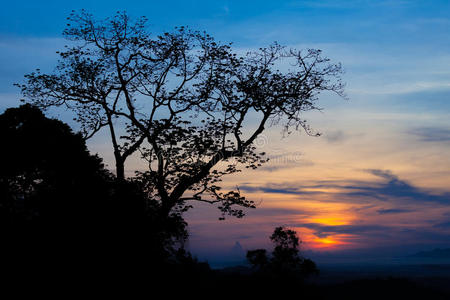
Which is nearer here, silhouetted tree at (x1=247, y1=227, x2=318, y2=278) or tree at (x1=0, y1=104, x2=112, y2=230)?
tree at (x1=0, y1=104, x2=112, y2=230)

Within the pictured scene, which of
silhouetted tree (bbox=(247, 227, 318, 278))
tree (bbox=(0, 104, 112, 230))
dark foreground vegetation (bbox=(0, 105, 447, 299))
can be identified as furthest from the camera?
silhouetted tree (bbox=(247, 227, 318, 278))

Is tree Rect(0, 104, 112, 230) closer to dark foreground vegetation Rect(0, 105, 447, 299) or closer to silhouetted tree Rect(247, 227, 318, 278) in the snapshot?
dark foreground vegetation Rect(0, 105, 447, 299)

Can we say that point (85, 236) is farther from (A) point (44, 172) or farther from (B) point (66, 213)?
(A) point (44, 172)

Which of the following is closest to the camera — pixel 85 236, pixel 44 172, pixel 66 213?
pixel 85 236

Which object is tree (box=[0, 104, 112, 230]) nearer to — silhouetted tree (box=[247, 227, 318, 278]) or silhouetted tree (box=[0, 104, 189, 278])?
silhouetted tree (box=[0, 104, 189, 278])

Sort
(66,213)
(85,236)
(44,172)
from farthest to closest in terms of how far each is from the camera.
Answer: (44,172)
(66,213)
(85,236)

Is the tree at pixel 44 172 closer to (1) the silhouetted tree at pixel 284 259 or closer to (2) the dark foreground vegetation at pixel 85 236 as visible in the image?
(2) the dark foreground vegetation at pixel 85 236

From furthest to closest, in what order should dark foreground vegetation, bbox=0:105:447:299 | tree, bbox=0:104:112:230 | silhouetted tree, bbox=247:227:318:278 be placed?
silhouetted tree, bbox=247:227:318:278
tree, bbox=0:104:112:230
dark foreground vegetation, bbox=0:105:447:299

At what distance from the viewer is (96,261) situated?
16141mm

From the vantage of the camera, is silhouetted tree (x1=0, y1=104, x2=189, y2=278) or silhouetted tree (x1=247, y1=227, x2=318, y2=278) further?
silhouetted tree (x1=247, y1=227, x2=318, y2=278)

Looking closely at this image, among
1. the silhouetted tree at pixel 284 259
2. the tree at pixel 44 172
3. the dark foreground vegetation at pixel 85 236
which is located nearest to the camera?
the dark foreground vegetation at pixel 85 236

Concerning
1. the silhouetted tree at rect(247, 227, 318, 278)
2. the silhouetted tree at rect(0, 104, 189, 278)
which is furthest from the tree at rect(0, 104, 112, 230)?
the silhouetted tree at rect(247, 227, 318, 278)

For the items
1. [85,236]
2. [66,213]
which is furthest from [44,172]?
[85,236]

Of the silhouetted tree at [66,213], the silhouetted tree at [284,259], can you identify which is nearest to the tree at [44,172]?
the silhouetted tree at [66,213]
